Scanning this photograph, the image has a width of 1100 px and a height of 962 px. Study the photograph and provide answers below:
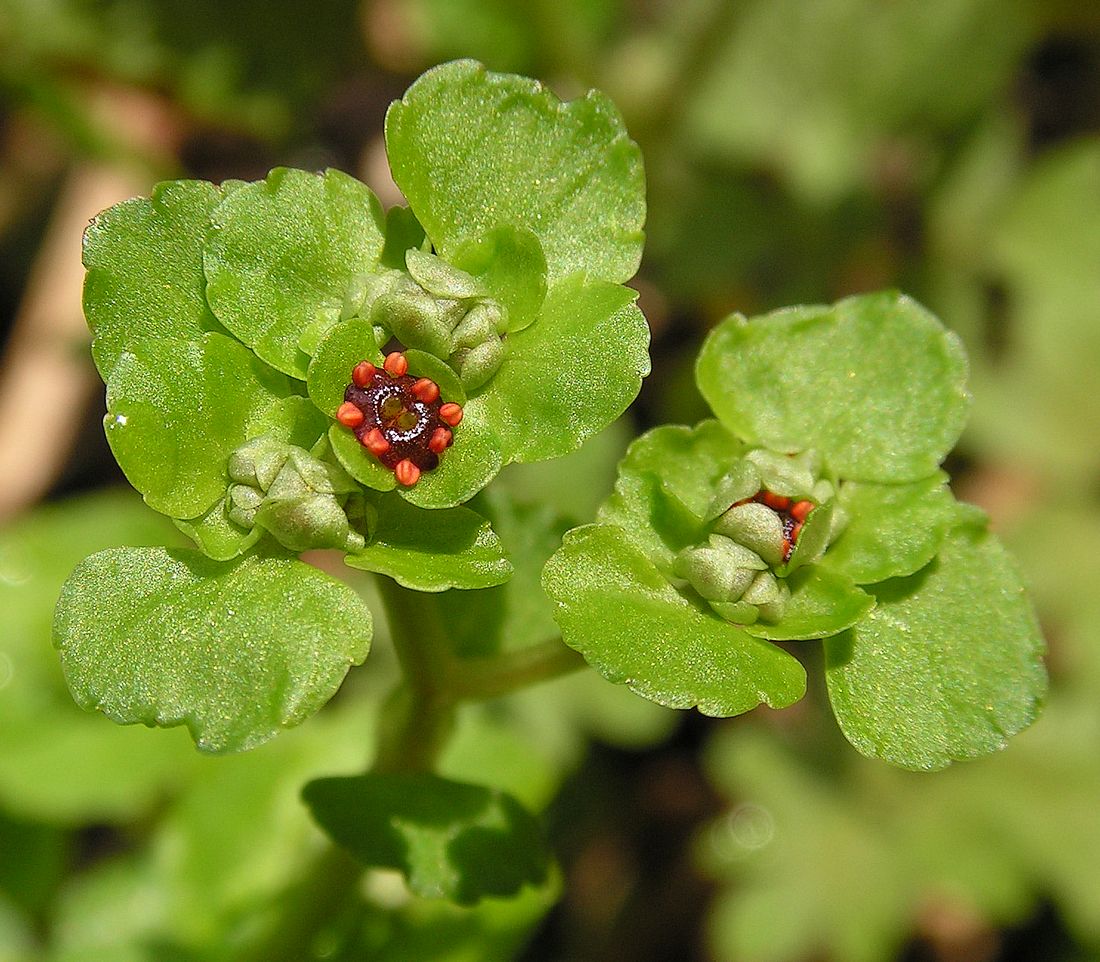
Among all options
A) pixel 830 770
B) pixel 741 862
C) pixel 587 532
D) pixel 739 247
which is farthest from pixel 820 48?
pixel 587 532

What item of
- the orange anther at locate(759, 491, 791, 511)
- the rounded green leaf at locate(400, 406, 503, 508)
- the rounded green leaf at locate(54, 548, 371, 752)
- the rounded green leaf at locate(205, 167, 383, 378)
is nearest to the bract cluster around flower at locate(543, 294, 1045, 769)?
the orange anther at locate(759, 491, 791, 511)

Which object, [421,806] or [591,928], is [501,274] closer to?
[421,806]

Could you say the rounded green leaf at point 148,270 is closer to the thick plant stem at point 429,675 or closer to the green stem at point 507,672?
the thick plant stem at point 429,675

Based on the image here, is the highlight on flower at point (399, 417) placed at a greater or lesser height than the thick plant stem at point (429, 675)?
greater

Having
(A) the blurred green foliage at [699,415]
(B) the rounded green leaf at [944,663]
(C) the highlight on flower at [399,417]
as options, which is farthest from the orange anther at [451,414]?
(A) the blurred green foliage at [699,415]

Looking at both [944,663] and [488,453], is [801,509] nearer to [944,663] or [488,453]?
[944,663]

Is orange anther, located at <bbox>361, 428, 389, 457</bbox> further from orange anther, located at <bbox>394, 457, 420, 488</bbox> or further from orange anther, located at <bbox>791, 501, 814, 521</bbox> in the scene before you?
orange anther, located at <bbox>791, 501, 814, 521</bbox>
